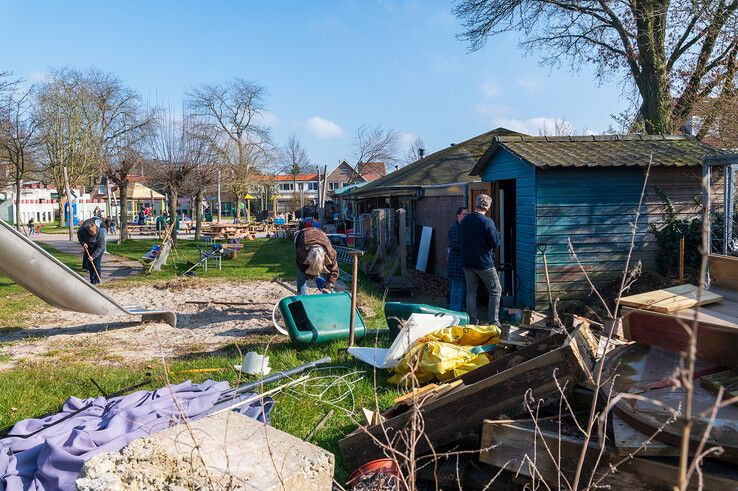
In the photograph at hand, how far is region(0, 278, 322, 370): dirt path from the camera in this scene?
25.6 ft

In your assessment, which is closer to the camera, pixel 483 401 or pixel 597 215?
pixel 483 401

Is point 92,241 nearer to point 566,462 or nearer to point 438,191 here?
point 438,191

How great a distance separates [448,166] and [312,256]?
9598 mm

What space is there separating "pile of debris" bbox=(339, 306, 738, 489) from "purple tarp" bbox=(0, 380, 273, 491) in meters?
1.10

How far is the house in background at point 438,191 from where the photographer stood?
13.4 meters

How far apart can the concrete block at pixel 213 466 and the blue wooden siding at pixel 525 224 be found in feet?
25.6

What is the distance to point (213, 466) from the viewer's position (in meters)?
2.54

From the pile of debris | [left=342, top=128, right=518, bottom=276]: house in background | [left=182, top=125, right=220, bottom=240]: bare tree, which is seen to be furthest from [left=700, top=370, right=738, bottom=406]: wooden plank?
[left=182, top=125, right=220, bottom=240]: bare tree

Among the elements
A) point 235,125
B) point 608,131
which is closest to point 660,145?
point 608,131

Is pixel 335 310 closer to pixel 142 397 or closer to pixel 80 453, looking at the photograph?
pixel 142 397

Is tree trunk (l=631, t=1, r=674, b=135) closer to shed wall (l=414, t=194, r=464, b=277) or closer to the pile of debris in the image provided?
shed wall (l=414, t=194, r=464, b=277)

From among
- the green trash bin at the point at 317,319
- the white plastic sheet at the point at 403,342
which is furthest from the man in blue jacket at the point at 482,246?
the green trash bin at the point at 317,319

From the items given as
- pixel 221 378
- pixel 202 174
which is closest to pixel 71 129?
pixel 202 174

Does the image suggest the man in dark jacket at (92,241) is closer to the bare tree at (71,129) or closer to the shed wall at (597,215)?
the shed wall at (597,215)
